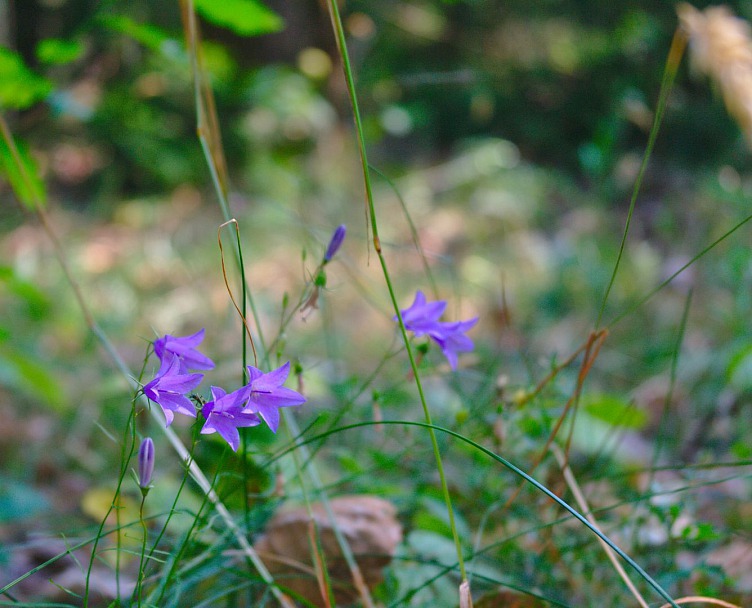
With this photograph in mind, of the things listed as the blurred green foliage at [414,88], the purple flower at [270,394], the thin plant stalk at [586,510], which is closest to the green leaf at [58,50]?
the purple flower at [270,394]

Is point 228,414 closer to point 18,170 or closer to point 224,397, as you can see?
point 224,397

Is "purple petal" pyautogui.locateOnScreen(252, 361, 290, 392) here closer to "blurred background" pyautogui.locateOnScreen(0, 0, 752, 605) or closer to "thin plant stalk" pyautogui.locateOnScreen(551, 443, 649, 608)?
"blurred background" pyautogui.locateOnScreen(0, 0, 752, 605)

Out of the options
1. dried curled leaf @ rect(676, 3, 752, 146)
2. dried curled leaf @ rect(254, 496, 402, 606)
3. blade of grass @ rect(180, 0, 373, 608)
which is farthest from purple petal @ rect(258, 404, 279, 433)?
dried curled leaf @ rect(676, 3, 752, 146)

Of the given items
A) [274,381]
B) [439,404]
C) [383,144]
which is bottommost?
[383,144]

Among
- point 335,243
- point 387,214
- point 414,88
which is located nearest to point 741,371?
point 335,243

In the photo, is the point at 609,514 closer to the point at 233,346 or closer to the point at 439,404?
the point at 439,404

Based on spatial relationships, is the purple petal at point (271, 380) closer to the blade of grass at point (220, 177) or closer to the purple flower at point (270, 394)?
the purple flower at point (270, 394)

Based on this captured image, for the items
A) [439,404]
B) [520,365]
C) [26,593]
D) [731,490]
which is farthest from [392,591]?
[520,365]
